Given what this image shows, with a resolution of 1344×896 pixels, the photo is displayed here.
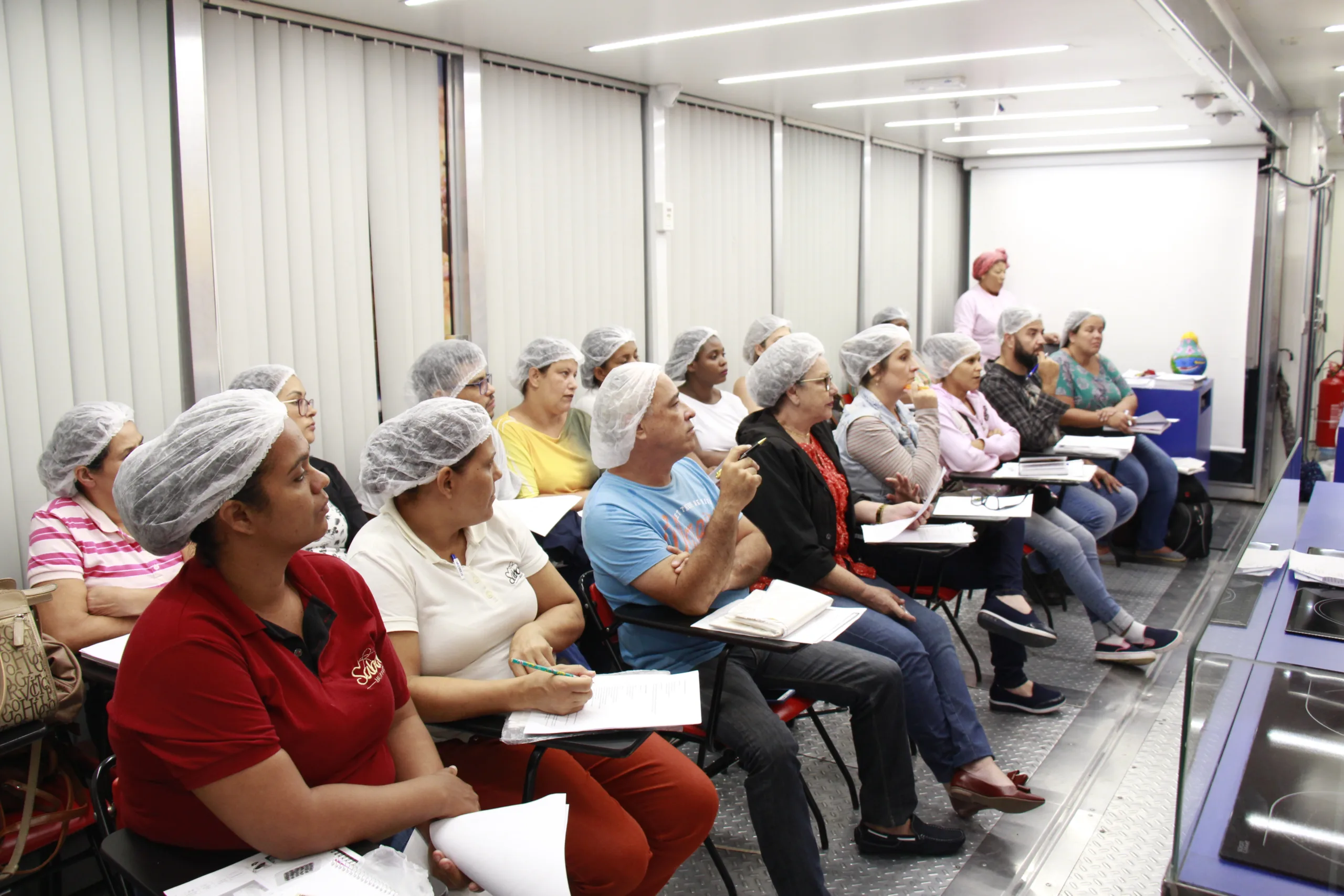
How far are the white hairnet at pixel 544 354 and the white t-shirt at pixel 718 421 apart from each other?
23.7 inches

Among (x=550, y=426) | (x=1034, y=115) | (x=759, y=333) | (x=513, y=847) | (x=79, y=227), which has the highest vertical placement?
(x=1034, y=115)

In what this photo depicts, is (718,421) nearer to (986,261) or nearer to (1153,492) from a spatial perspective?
(1153,492)

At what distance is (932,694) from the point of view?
2783 millimetres

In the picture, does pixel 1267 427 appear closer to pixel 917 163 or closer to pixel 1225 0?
pixel 917 163

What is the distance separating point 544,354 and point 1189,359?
18.1 ft

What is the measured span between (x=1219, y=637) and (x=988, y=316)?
6.79m

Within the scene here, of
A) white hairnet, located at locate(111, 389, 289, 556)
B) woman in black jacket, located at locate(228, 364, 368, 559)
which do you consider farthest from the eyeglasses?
white hairnet, located at locate(111, 389, 289, 556)

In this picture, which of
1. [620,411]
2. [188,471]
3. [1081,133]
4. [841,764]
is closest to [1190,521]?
[1081,133]

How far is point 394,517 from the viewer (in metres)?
2.11

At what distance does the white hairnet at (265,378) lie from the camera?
10.8 ft

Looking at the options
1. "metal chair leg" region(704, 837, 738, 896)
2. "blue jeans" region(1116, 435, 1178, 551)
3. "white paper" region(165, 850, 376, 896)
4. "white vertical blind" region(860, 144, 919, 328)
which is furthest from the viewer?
"white vertical blind" region(860, 144, 919, 328)

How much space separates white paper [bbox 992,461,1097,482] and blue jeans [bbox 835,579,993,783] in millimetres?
1295

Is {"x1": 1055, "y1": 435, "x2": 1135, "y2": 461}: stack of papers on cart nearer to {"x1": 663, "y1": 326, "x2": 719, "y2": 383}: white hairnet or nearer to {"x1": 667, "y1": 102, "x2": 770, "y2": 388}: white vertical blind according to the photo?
{"x1": 663, "y1": 326, "x2": 719, "y2": 383}: white hairnet

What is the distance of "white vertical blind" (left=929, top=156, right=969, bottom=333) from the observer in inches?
339
